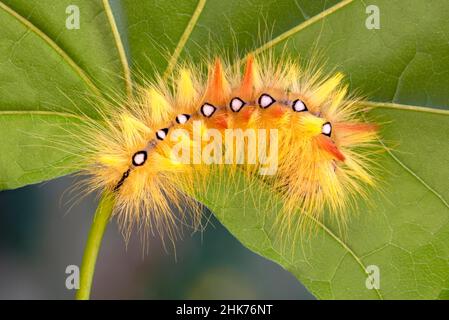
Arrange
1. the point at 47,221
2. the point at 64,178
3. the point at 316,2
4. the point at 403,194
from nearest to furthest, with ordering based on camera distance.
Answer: the point at 316,2
the point at 403,194
the point at 64,178
the point at 47,221

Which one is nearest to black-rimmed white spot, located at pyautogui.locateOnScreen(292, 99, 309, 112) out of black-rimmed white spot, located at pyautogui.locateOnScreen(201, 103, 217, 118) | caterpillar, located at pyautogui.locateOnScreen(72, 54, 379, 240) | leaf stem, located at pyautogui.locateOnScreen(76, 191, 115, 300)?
caterpillar, located at pyautogui.locateOnScreen(72, 54, 379, 240)

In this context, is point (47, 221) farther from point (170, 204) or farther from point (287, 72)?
point (287, 72)

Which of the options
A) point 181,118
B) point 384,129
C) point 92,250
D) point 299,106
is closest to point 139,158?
point 181,118

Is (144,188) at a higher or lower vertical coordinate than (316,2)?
lower

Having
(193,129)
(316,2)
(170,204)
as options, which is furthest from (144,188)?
(316,2)

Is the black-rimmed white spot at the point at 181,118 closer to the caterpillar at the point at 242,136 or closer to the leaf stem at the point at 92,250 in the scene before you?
the caterpillar at the point at 242,136
